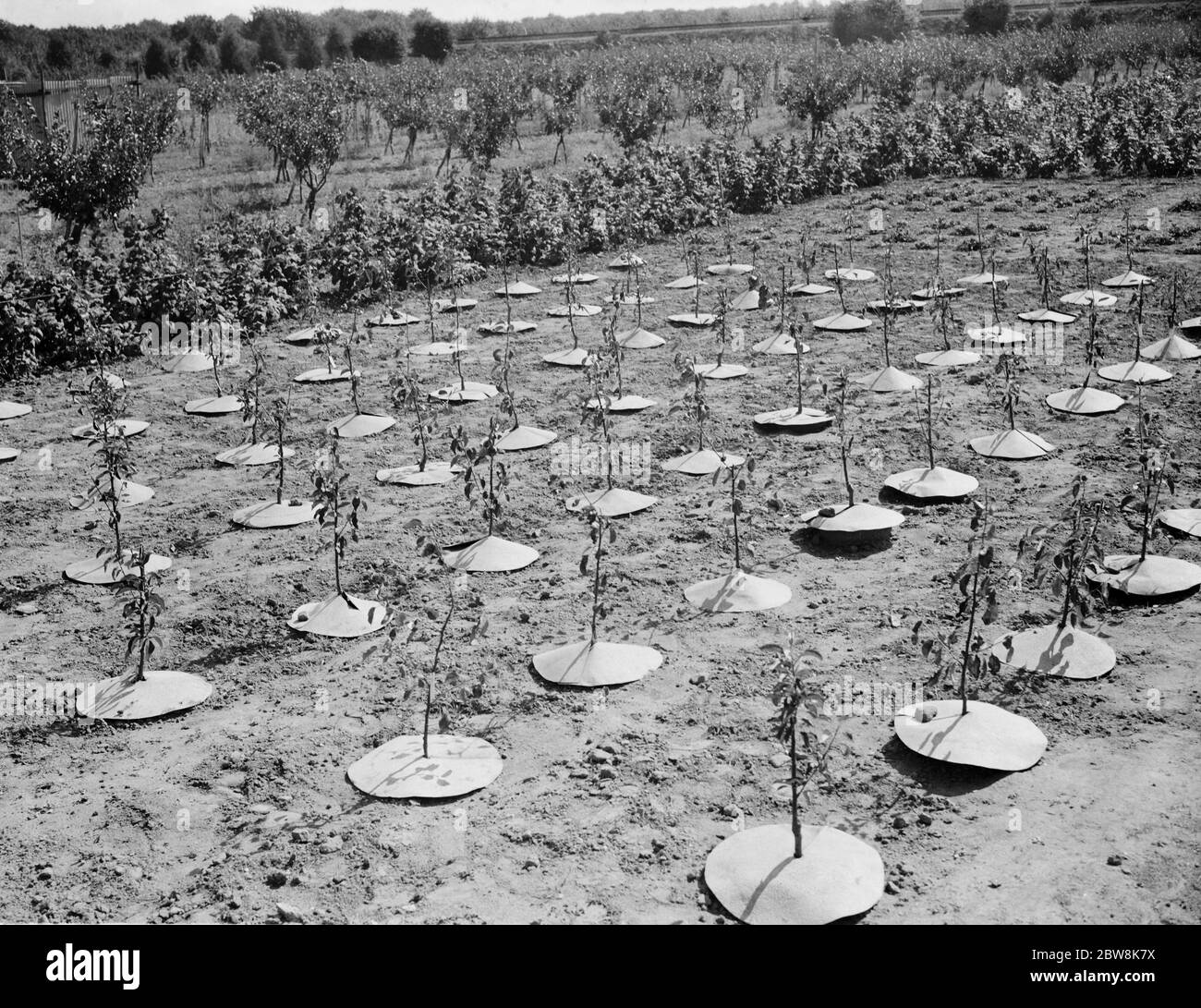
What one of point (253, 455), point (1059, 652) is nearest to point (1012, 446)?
point (1059, 652)

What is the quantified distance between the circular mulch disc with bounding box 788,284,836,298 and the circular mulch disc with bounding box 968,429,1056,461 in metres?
4.67

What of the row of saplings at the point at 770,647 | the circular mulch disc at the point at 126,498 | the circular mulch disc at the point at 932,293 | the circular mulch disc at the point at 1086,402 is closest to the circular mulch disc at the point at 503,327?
the row of saplings at the point at 770,647

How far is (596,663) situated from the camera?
5.55 m

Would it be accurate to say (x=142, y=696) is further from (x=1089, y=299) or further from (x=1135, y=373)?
(x=1089, y=299)

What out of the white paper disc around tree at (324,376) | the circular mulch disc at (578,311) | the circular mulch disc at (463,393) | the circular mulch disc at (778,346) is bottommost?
the circular mulch disc at (463,393)

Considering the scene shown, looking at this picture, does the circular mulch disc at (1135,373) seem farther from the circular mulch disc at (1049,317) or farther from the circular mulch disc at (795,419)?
the circular mulch disc at (795,419)

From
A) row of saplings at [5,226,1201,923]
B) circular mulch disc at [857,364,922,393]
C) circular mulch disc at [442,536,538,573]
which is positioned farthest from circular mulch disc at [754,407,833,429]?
circular mulch disc at [442,536,538,573]

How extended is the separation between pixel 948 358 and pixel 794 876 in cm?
699

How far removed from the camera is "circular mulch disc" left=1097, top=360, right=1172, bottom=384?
30.3ft

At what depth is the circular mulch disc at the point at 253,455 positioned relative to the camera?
28.2ft

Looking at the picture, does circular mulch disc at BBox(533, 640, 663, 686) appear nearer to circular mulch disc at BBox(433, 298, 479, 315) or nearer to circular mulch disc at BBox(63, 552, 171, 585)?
circular mulch disc at BBox(63, 552, 171, 585)

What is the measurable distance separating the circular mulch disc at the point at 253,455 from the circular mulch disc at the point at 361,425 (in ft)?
1.48

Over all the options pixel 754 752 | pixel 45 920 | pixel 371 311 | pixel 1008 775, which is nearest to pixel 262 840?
pixel 45 920

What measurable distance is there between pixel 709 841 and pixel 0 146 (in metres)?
19.0
